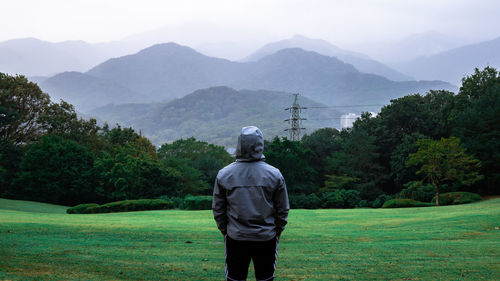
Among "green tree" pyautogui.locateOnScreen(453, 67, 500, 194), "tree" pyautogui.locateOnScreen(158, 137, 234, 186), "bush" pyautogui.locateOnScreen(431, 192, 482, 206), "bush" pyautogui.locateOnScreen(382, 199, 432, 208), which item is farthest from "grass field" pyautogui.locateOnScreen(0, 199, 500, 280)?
"tree" pyautogui.locateOnScreen(158, 137, 234, 186)

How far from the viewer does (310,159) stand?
5725 cm

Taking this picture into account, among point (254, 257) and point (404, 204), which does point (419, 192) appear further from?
point (254, 257)

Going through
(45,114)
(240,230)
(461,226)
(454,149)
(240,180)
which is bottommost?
(461,226)

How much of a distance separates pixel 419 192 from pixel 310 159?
17.2m

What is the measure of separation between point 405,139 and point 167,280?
154 ft

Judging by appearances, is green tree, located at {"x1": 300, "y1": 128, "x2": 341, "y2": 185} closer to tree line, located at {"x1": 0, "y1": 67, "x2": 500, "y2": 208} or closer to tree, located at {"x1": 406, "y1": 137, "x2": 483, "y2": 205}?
tree line, located at {"x1": 0, "y1": 67, "x2": 500, "y2": 208}

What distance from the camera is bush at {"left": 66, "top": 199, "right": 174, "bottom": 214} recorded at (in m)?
36.8

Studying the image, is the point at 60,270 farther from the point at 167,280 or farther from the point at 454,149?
the point at 454,149

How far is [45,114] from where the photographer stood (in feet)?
193

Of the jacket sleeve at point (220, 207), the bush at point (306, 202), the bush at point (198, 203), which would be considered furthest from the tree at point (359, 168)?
the jacket sleeve at point (220, 207)

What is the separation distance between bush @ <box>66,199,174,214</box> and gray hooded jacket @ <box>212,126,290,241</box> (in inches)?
1331

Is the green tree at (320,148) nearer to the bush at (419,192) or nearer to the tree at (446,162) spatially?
the bush at (419,192)

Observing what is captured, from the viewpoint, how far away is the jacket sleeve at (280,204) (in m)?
5.46

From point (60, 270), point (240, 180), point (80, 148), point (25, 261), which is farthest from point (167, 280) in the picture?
point (80, 148)
